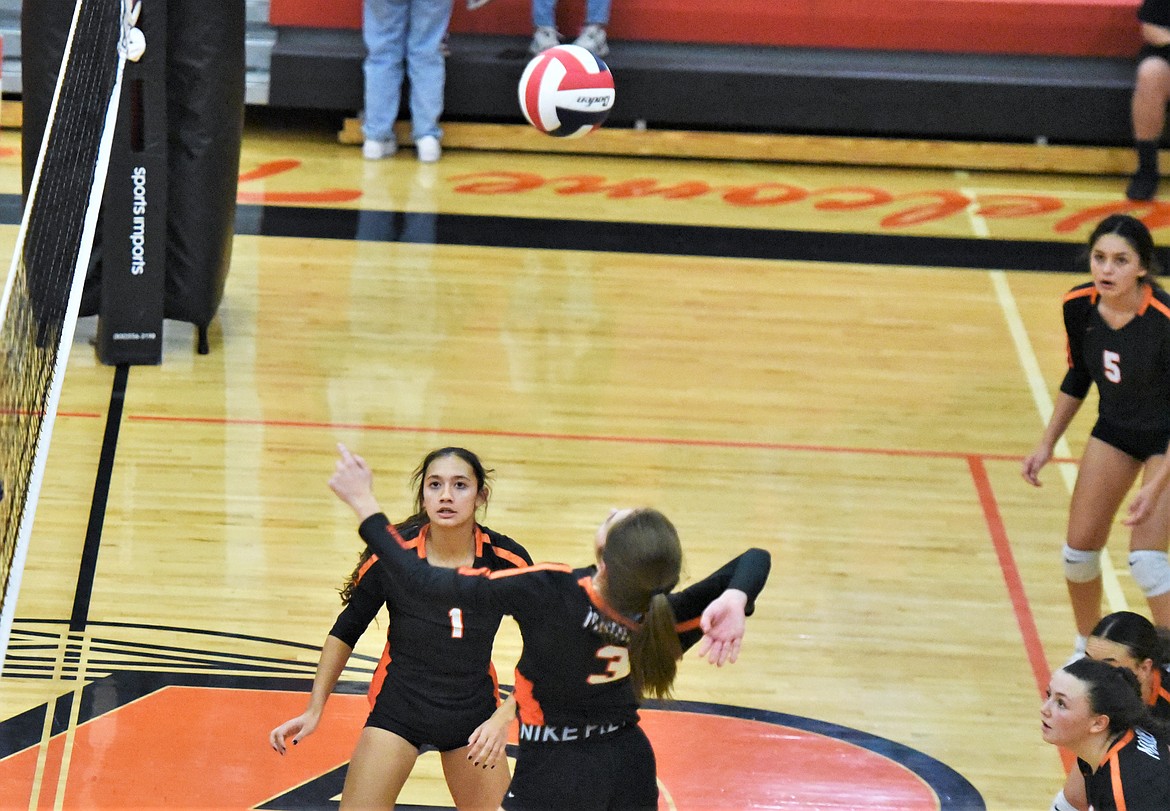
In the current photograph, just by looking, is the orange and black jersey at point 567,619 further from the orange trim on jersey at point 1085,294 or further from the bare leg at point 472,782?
the orange trim on jersey at point 1085,294

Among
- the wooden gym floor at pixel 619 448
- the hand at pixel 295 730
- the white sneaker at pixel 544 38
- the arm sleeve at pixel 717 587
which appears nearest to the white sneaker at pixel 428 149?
the wooden gym floor at pixel 619 448

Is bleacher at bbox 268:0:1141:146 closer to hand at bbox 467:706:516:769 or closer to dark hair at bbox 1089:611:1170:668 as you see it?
Answer: dark hair at bbox 1089:611:1170:668

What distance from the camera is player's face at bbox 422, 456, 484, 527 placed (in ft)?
14.0

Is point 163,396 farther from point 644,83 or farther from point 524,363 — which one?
point 644,83

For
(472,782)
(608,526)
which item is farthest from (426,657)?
(608,526)

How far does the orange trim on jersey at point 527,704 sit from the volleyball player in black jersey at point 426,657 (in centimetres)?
43

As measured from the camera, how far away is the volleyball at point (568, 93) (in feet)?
24.3

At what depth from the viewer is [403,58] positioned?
10922 mm

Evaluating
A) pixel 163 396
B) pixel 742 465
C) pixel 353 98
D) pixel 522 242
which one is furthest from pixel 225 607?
pixel 353 98

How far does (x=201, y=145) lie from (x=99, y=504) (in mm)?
2105

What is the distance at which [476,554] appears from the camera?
174 inches

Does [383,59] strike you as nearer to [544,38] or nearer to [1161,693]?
[544,38]

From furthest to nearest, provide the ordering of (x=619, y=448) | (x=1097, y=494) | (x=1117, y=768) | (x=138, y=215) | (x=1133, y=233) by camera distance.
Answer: (x=138, y=215), (x=619, y=448), (x=1097, y=494), (x=1133, y=233), (x=1117, y=768)

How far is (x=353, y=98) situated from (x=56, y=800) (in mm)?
7126
